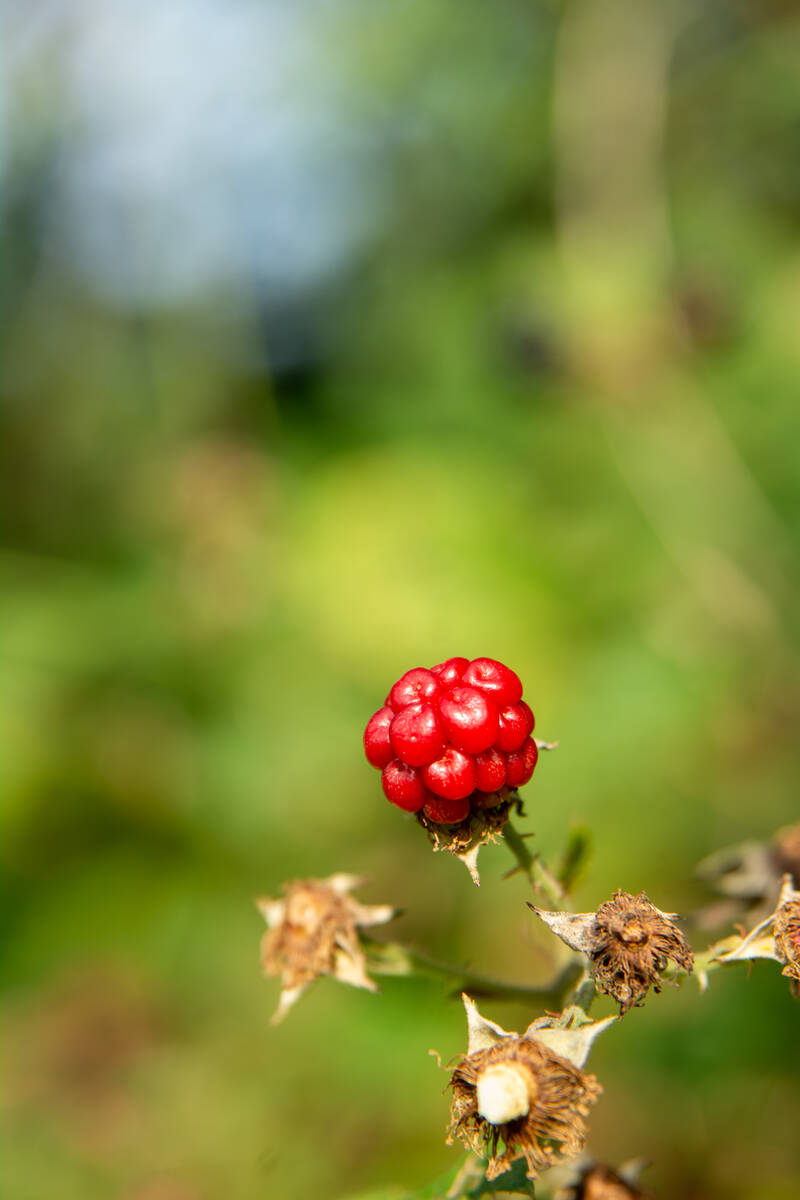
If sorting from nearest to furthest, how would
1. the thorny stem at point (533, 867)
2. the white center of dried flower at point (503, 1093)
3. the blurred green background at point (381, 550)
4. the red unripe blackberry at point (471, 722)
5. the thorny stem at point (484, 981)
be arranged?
the white center of dried flower at point (503, 1093), the red unripe blackberry at point (471, 722), the thorny stem at point (533, 867), the thorny stem at point (484, 981), the blurred green background at point (381, 550)

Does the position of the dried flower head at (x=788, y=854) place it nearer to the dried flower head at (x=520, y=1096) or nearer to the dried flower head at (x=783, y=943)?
the dried flower head at (x=783, y=943)

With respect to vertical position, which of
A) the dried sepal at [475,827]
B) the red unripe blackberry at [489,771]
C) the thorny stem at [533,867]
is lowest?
the thorny stem at [533,867]

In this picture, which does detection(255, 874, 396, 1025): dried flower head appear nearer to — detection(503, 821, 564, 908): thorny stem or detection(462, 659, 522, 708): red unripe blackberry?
detection(503, 821, 564, 908): thorny stem


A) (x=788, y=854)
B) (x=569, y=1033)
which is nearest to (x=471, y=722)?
(x=569, y=1033)

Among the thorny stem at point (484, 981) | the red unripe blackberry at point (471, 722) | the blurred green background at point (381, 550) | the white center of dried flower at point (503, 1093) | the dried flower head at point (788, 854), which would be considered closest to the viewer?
the white center of dried flower at point (503, 1093)

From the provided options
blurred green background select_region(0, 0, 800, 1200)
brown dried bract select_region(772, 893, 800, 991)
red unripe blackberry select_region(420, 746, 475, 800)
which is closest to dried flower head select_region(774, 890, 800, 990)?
brown dried bract select_region(772, 893, 800, 991)

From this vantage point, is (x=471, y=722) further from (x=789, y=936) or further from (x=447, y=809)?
(x=789, y=936)

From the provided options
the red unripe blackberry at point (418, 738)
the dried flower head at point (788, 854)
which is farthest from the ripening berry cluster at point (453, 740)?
the dried flower head at point (788, 854)

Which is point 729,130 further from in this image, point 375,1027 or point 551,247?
point 375,1027
